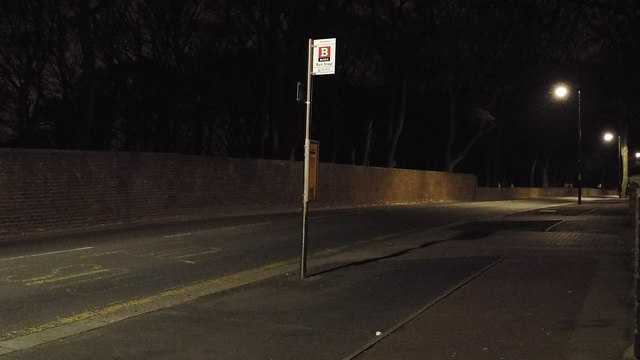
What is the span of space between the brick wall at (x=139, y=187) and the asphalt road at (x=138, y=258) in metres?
1.23

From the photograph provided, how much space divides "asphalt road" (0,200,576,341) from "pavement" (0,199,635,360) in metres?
0.56

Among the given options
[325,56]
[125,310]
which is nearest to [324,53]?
[325,56]

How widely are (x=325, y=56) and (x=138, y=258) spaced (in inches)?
217

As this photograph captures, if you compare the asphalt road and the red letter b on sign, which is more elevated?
the red letter b on sign

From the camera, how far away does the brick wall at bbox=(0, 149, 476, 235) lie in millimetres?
16469

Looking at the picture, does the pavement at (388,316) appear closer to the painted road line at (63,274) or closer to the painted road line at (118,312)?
the painted road line at (118,312)

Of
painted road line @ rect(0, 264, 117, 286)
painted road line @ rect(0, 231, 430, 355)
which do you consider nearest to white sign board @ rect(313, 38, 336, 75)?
painted road line @ rect(0, 231, 430, 355)

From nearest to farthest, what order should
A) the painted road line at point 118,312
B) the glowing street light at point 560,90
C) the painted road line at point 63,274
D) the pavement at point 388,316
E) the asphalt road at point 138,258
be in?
1. the pavement at point 388,316
2. the painted road line at point 118,312
3. the asphalt road at point 138,258
4. the painted road line at point 63,274
5. the glowing street light at point 560,90

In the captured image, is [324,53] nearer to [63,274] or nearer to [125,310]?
[125,310]

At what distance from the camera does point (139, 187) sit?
67.2 feet

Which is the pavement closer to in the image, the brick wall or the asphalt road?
the asphalt road

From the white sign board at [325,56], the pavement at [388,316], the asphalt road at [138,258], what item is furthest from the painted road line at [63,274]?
the white sign board at [325,56]

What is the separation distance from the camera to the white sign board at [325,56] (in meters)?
9.55

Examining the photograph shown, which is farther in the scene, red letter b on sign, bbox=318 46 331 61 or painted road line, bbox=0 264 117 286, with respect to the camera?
painted road line, bbox=0 264 117 286
